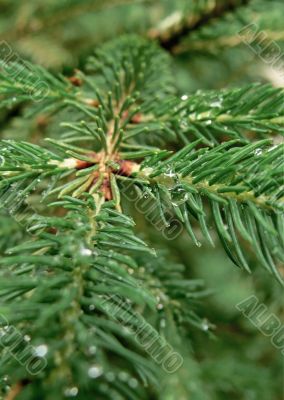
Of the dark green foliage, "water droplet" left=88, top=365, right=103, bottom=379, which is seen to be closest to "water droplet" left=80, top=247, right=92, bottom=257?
the dark green foliage

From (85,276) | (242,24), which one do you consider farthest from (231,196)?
(242,24)

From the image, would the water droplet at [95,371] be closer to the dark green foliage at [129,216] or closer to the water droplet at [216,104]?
the dark green foliage at [129,216]

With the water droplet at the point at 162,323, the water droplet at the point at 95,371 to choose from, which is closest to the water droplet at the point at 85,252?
the water droplet at the point at 95,371

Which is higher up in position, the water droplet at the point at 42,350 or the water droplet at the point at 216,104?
the water droplet at the point at 216,104

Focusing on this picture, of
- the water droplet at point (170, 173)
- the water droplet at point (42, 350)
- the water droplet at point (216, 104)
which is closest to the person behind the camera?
the water droplet at point (42, 350)

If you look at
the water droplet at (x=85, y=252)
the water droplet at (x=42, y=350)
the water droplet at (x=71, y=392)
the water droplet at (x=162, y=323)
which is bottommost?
the water droplet at (x=162, y=323)

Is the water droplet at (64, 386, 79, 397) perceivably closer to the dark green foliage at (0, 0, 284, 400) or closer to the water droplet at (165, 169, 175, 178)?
the dark green foliage at (0, 0, 284, 400)

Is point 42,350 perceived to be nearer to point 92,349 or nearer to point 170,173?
point 92,349

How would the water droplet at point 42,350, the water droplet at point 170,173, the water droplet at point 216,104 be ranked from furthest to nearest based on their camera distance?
1. the water droplet at point 216,104
2. the water droplet at point 170,173
3. the water droplet at point 42,350
